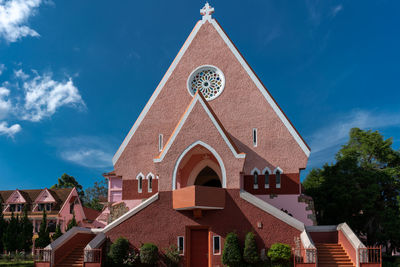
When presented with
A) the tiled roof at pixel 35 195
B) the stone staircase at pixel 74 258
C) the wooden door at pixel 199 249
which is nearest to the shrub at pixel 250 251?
the wooden door at pixel 199 249

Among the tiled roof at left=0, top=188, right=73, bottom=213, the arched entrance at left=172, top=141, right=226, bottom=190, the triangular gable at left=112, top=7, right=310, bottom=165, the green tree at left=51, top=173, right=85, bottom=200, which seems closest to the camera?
the arched entrance at left=172, top=141, right=226, bottom=190

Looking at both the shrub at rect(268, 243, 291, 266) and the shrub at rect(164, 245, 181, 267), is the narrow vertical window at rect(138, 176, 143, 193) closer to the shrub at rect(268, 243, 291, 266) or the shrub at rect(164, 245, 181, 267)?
the shrub at rect(164, 245, 181, 267)

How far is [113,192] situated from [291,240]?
2796 cm

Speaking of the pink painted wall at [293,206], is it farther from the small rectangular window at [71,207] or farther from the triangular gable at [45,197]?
the triangular gable at [45,197]

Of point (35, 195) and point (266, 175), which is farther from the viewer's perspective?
point (35, 195)

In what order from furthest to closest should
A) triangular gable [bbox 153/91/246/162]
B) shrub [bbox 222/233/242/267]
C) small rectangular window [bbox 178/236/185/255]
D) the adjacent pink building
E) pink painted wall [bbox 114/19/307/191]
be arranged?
the adjacent pink building, pink painted wall [bbox 114/19/307/191], triangular gable [bbox 153/91/246/162], small rectangular window [bbox 178/236/185/255], shrub [bbox 222/233/242/267]

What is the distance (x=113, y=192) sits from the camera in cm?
4212

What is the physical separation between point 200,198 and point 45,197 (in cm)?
3470

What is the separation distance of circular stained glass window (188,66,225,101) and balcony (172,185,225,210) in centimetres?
742

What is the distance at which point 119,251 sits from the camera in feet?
60.6

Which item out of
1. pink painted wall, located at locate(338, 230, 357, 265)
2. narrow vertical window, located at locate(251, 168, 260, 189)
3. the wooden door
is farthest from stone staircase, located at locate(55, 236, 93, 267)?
pink painted wall, located at locate(338, 230, 357, 265)

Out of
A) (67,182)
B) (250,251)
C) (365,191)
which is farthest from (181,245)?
(67,182)

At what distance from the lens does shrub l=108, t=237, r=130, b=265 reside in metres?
18.4

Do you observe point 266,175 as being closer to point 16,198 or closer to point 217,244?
point 217,244
